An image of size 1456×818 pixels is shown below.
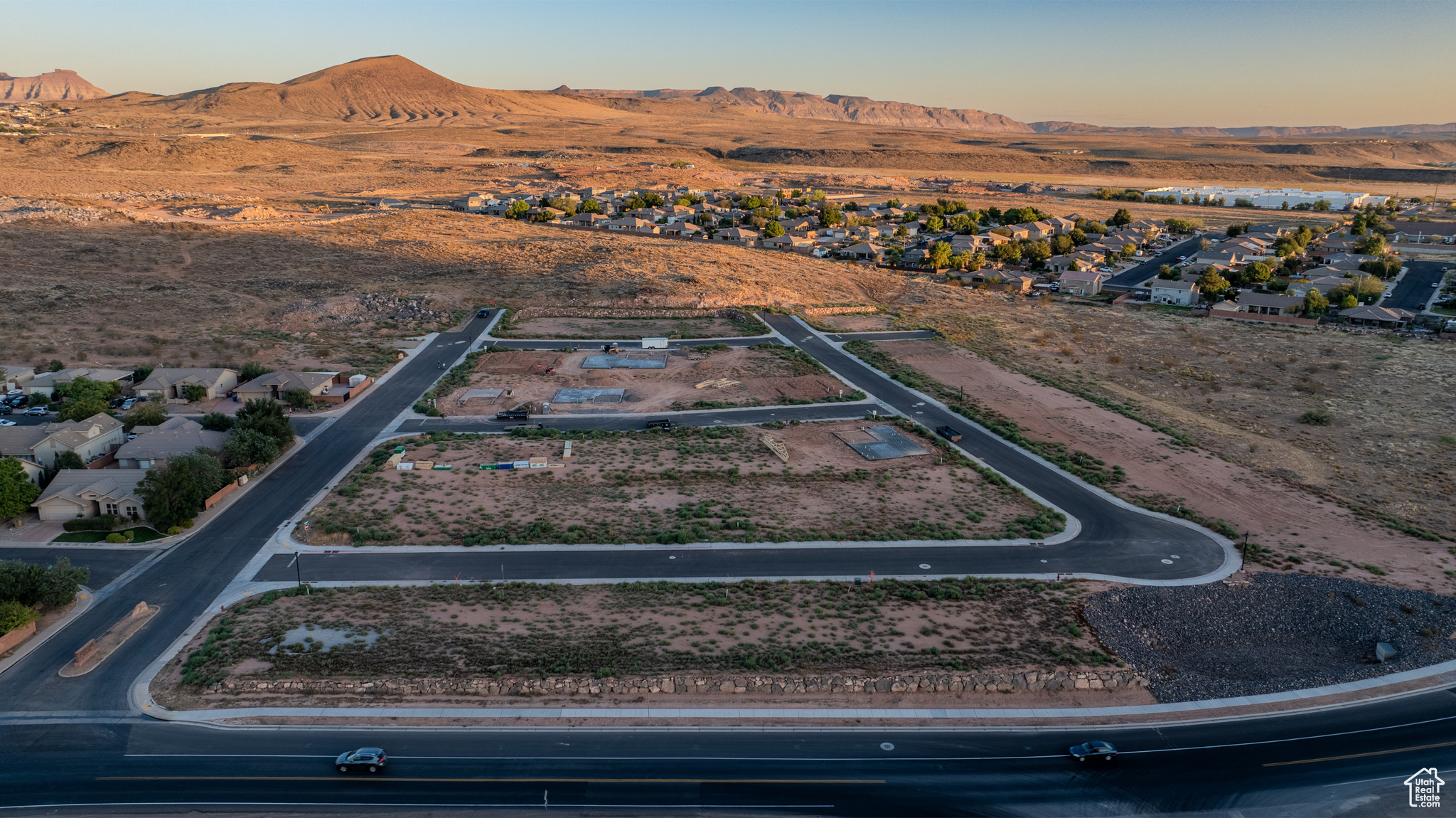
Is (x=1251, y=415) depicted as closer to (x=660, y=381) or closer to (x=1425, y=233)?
(x=660, y=381)

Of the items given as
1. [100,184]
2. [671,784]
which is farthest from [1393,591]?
[100,184]

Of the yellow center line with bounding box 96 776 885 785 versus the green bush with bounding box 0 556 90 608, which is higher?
the green bush with bounding box 0 556 90 608

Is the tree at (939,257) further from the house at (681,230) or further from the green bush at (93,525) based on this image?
the green bush at (93,525)

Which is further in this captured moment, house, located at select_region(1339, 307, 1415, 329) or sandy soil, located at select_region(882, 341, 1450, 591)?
house, located at select_region(1339, 307, 1415, 329)

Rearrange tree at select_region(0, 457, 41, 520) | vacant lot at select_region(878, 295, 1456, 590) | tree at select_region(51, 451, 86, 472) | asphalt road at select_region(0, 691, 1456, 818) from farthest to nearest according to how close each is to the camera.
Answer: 1. tree at select_region(51, 451, 86, 472)
2. vacant lot at select_region(878, 295, 1456, 590)
3. tree at select_region(0, 457, 41, 520)
4. asphalt road at select_region(0, 691, 1456, 818)

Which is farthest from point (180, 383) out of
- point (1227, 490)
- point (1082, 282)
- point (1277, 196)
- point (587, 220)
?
point (1277, 196)

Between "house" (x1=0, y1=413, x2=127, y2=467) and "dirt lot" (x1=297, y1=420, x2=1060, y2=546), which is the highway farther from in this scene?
"house" (x1=0, y1=413, x2=127, y2=467)

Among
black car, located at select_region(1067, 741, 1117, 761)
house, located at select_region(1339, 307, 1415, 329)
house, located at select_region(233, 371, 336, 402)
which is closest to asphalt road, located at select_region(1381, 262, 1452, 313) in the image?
house, located at select_region(1339, 307, 1415, 329)
